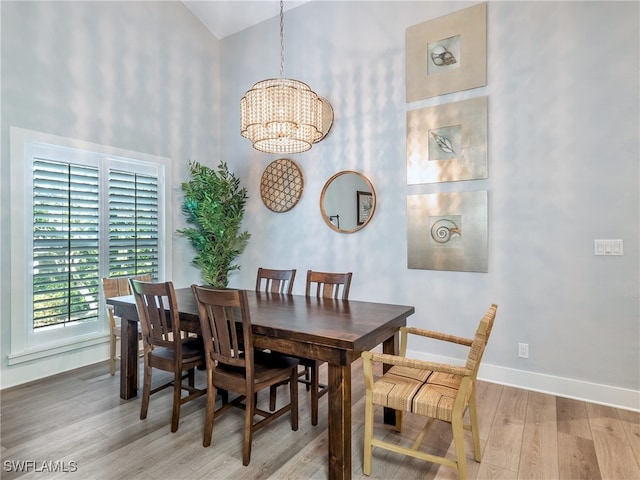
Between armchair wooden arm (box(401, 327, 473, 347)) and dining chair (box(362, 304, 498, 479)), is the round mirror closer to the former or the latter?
armchair wooden arm (box(401, 327, 473, 347))

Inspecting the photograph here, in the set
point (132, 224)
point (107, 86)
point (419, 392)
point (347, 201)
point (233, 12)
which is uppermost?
point (233, 12)

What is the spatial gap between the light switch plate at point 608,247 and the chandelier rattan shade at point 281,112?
7.56 ft

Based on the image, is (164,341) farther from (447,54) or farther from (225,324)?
(447,54)

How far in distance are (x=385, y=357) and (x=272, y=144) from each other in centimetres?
199

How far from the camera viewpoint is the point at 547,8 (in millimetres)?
2980

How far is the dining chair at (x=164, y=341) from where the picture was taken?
2326 mm

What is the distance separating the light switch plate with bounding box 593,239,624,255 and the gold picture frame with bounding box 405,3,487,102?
1.62m

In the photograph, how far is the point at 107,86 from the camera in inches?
148

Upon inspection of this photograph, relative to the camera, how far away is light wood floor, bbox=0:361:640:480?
1.96m

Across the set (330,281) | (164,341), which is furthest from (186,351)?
(330,281)

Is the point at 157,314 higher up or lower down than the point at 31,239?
lower down

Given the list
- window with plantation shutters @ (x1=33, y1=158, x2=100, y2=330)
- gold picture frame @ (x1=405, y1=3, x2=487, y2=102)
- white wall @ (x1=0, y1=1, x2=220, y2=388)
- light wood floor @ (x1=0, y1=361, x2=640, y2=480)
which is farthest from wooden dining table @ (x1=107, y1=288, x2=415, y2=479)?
gold picture frame @ (x1=405, y1=3, x2=487, y2=102)

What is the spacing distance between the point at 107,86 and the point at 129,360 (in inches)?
108

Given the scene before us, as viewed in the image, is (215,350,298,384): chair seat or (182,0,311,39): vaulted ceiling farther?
(182,0,311,39): vaulted ceiling
